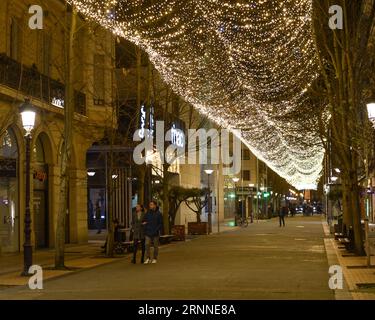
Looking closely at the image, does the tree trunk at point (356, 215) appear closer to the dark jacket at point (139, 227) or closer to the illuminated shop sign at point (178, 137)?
the dark jacket at point (139, 227)

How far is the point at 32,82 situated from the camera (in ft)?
80.6

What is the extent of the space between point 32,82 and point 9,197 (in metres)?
4.42

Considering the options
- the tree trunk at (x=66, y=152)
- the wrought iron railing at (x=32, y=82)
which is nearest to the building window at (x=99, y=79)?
the wrought iron railing at (x=32, y=82)

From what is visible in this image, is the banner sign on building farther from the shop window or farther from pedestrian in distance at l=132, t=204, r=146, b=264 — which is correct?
pedestrian in distance at l=132, t=204, r=146, b=264

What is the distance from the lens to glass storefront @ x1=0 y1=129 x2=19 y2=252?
81.4 feet

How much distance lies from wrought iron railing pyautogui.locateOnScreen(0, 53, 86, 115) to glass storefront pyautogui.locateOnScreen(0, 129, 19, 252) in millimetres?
1926

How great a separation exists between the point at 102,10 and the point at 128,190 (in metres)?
19.7

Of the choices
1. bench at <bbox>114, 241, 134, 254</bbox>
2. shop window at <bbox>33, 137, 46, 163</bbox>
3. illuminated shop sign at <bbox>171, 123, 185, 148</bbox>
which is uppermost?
illuminated shop sign at <bbox>171, 123, 185, 148</bbox>

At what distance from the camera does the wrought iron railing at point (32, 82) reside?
74.1 feet

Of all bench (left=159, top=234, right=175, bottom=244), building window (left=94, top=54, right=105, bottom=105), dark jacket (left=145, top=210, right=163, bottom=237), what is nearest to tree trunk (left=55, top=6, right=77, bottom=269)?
dark jacket (left=145, top=210, right=163, bottom=237)
